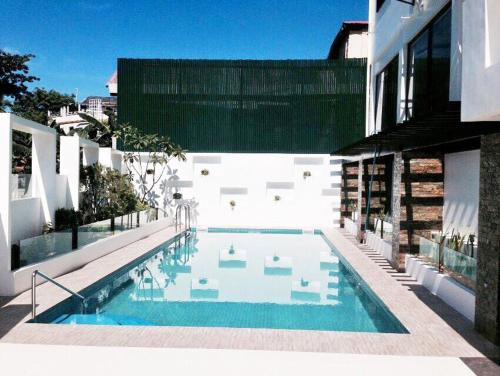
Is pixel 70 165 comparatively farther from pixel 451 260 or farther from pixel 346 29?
pixel 346 29

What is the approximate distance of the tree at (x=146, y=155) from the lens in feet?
78.2

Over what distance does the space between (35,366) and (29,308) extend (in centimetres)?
287

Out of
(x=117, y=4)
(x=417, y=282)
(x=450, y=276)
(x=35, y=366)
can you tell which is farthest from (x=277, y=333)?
(x=117, y=4)

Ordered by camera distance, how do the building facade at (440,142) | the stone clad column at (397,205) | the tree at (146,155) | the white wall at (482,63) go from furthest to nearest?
the tree at (146,155), the stone clad column at (397,205), the building facade at (440,142), the white wall at (482,63)

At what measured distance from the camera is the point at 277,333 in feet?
25.6

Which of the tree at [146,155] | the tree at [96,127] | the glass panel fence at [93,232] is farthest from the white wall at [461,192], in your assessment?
the tree at [96,127]

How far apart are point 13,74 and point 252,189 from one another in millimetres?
16972

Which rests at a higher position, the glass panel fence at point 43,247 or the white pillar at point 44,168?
the white pillar at point 44,168

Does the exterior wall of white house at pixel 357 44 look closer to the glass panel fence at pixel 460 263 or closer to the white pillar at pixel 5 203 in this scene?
the glass panel fence at pixel 460 263

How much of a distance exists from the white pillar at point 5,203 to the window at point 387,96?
11721 millimetres

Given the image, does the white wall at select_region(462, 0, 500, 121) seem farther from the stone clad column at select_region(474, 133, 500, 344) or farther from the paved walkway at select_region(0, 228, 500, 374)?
the paved walkway at select_region(0, 228, 500, 374)

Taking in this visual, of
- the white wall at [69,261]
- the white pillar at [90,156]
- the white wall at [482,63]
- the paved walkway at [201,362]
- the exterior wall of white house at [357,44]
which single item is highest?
the exterior wall of white house at [357,44]

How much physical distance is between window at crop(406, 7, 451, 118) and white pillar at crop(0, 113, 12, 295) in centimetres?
883

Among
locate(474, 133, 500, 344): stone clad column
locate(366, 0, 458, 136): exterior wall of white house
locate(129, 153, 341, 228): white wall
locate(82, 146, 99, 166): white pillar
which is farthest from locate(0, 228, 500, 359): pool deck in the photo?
locate(129, 153, 341, 228): white wall
